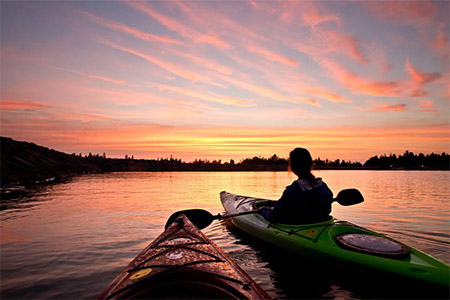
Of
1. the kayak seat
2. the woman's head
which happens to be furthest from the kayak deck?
the woman's head

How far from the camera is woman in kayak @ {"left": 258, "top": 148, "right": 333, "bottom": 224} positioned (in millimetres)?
4449

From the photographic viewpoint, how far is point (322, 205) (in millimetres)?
4574

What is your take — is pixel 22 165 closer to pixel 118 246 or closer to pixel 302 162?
pixel 118 246

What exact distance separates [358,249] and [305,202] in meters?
1.02

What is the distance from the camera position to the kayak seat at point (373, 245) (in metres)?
3.50

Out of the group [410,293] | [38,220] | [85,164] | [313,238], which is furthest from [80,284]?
[85,164]

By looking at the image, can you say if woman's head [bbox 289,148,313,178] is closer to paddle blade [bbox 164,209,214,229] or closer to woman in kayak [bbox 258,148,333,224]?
woman in kayak [bbox 258,148,333,224]

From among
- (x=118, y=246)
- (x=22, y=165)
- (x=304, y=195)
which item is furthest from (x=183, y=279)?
(x=22, y=165)

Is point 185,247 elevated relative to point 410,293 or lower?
elevated

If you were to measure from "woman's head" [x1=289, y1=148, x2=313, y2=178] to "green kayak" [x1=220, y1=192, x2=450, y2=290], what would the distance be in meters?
0.84

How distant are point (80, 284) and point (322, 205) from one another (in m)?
3.60

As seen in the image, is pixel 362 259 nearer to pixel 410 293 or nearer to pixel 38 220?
pixel 410 293

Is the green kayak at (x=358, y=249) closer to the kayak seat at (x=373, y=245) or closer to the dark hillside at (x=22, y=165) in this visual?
the kayak seat at (x=373, y=245)

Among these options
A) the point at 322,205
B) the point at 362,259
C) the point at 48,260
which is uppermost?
the point at 322,205
